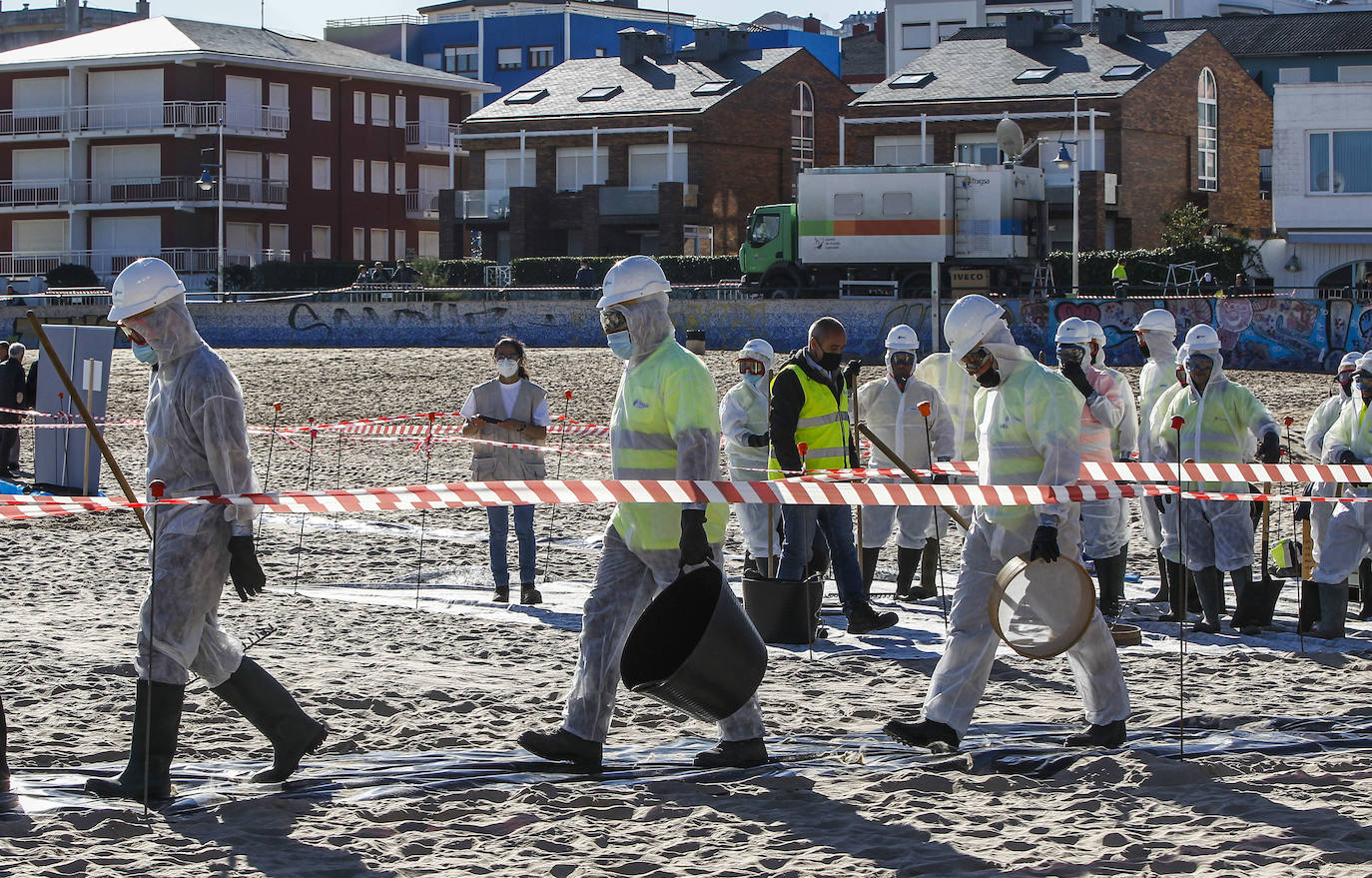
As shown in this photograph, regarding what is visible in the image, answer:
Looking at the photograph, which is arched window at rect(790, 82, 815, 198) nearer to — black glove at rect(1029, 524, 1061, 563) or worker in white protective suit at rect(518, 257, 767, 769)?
worker in white protective suit at rect(518, 257, 767, 769)

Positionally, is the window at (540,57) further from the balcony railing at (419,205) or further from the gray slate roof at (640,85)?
the gray slate roof at (640,85)

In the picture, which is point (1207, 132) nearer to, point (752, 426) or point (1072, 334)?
point (1072, 334)

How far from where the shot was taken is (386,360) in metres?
32.7

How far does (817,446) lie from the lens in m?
10.3

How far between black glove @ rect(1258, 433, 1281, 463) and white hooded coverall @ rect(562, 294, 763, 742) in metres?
3.87

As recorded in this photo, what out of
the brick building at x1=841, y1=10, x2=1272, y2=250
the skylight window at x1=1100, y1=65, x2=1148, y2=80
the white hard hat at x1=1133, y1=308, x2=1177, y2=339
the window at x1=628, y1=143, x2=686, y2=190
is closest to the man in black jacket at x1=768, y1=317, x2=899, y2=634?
the white hard hat at x1=1133, y1=308, x2=1177, y2=339

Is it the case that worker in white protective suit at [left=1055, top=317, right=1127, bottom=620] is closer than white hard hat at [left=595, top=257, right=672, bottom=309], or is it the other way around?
white hard hat at [left=595, top=257, right=672, bottom=309]

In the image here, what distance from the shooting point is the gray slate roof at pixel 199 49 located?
5756 cm

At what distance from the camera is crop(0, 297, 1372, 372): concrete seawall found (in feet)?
94.5

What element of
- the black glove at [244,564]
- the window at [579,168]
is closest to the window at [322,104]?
the window at [579,168]

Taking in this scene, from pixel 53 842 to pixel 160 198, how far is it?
5422cm

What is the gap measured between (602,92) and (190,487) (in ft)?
171

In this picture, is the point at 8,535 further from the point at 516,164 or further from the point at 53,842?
the point at 516,164

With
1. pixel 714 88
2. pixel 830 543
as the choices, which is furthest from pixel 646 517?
pixel 714 88
